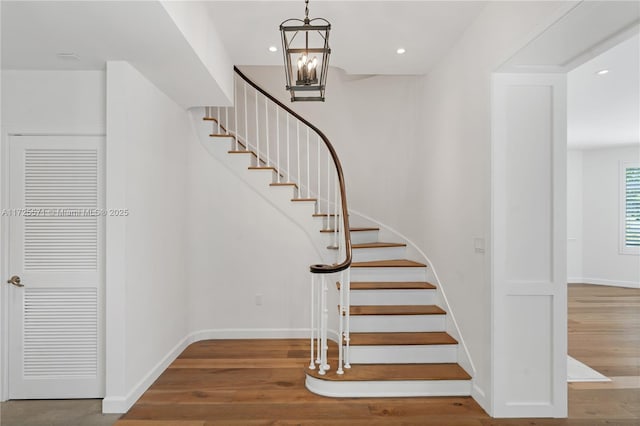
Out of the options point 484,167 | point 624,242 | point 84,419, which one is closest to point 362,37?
point 484,167

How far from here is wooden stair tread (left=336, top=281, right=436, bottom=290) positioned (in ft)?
12.6

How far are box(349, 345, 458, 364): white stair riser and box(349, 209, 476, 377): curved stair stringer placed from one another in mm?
119

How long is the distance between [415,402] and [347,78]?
13.8ft

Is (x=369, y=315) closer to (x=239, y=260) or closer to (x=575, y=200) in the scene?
(x=239, y=260)

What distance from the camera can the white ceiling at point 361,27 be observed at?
2.83 m

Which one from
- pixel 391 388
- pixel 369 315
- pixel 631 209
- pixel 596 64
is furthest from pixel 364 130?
pixel 631 209

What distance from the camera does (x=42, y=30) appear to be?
7.72ft

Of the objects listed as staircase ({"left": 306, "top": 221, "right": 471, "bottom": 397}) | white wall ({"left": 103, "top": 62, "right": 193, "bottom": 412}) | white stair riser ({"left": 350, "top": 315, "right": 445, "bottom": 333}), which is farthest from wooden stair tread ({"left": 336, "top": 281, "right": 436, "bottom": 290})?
white wall ({"left": 103, "top": 62, "right": 193, "bottom": 412})

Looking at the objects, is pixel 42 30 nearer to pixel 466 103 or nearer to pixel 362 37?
pixel 362 37

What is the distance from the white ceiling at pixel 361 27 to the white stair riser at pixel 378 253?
2085 mm

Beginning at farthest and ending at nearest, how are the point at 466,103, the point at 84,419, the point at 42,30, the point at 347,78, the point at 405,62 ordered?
1. the point at 347,78
2. the point at 405,62
3. the point at 466,103
4. the point at 84,419
5. the point at 42,30

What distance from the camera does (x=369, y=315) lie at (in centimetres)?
354

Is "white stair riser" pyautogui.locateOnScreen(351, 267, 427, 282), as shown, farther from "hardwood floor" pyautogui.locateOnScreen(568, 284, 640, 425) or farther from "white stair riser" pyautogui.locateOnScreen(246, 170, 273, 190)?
"hardwood floor" pyautogui.locateOnScreen(568, 284, 640, 425)

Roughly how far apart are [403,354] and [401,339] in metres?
0.14
